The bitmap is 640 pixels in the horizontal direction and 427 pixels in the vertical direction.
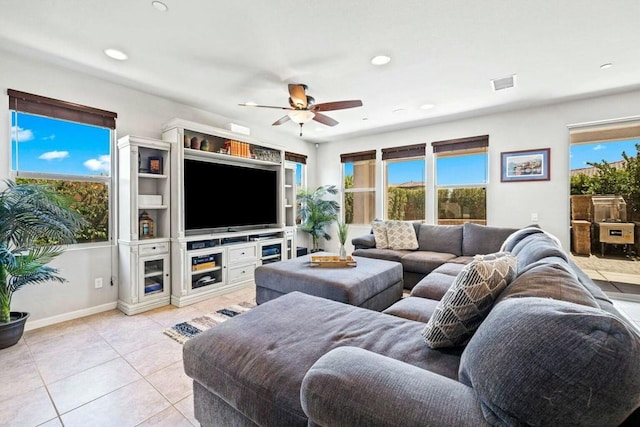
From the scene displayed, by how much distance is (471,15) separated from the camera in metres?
2.16

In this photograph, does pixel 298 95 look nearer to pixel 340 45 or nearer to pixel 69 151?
pixel 340 45

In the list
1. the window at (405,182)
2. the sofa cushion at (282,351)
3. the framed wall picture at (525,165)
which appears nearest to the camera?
the sofa cushion at (282,351)

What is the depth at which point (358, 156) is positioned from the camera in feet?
19.4

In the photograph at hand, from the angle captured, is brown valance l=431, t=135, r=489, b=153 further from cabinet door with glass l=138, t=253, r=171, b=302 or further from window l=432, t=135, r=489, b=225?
cabinet door with glass l=138, t=253, r=171, b=302

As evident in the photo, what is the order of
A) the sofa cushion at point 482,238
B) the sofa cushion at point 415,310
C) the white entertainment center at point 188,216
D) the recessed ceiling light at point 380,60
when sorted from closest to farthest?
the sofa cushion at point 415,310
the recessed ceiling light at point 380,60
the white entertainment center at point 188,216
the sofa cushion at point 482,238

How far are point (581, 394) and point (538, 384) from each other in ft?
0.24

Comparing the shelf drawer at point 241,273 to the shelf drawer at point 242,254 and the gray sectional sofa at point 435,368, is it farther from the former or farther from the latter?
the gray sectional sofa at point 435,368

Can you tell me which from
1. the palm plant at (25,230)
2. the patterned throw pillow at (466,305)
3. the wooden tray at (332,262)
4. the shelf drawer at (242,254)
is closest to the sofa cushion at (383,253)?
the wooden tray at (332,262)

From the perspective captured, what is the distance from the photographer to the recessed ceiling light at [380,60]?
9.12 feet

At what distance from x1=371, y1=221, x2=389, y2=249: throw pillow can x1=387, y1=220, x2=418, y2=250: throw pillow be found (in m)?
0.06

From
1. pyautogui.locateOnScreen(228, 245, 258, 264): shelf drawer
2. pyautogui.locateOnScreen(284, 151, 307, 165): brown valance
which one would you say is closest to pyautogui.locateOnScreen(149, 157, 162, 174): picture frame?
pyautogui.locateOnScreen(228, 245, 258, 264): shelf drawer

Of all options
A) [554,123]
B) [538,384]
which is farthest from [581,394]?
[554,123]

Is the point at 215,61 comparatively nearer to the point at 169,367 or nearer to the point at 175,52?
the point at 175,52

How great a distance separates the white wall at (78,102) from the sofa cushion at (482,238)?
14.5 ft
